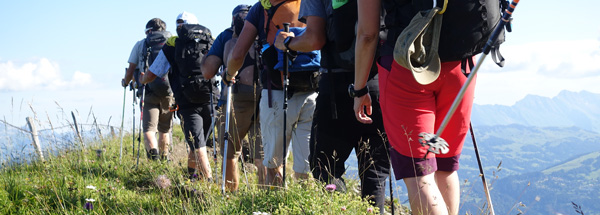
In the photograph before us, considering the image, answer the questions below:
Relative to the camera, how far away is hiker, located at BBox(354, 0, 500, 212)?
236 cm

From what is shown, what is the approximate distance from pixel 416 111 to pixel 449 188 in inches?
21.2

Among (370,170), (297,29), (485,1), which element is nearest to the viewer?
(485,1)

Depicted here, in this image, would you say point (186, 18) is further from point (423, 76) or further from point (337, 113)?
point (423, 76)

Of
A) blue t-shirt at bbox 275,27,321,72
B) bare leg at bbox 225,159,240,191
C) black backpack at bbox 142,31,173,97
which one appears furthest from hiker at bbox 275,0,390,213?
black backpack at bbox 142,31,173,97

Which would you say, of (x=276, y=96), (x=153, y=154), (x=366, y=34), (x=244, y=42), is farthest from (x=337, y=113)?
(x=153, y=154)

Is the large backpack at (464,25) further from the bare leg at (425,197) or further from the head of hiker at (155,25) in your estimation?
the head of hiker at (155,25)

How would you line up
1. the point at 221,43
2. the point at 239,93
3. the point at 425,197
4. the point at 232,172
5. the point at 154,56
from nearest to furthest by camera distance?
the point at 425,197 → the point at 221,43 → the point at 239,93 → the point at 232,172 → the point at 154,56

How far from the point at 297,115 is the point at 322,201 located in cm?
123

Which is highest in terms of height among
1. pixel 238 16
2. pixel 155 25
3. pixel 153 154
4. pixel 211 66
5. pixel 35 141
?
pixel 238 16

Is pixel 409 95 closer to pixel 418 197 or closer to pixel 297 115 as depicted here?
pixel 418 197

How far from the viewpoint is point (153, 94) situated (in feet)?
26.9

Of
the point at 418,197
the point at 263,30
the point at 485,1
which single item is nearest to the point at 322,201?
the point at 418,197

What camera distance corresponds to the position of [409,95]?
2412 millimetres

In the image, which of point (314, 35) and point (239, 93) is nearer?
point (314, 35)
